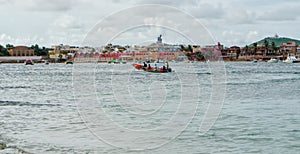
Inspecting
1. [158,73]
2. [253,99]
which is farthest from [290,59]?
[253,99]

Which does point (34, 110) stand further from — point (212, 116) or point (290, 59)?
point (290, 59)

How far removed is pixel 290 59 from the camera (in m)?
186

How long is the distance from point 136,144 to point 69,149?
2.47 m

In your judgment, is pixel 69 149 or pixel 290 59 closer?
pixel 69 149

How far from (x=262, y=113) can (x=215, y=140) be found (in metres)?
8.67

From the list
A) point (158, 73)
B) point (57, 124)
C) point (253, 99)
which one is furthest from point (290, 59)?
point (57, 124)

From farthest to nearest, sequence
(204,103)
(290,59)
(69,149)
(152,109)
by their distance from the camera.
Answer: (290,59)
(204,103)
(152,109)
(69,149)

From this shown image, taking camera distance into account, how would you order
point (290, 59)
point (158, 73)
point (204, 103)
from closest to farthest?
Result: point (204, 103) < point (158, 73) < point (290, 59)

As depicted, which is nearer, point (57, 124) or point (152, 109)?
point (57, 124)

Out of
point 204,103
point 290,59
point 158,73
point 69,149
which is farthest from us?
point 290,59

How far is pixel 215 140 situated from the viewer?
18641 millimetres

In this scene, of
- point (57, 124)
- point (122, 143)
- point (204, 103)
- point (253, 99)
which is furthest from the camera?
point (253, 99)

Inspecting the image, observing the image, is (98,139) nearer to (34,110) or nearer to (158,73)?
(34,110)

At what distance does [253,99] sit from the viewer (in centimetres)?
3547
